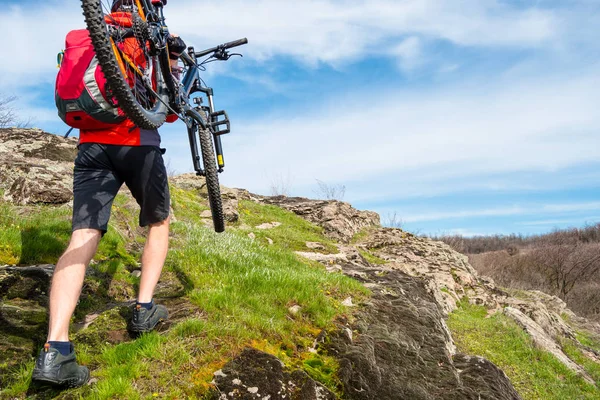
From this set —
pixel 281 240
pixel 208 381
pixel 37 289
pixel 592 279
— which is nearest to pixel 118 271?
pixel 37 289

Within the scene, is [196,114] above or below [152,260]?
above

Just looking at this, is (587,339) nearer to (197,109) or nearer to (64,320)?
A: (197,109)

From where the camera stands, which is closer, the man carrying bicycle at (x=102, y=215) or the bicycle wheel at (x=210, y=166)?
the man carrying bicycle at (x=102, y=215)

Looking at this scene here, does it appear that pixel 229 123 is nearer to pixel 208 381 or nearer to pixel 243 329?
pixel 243 329

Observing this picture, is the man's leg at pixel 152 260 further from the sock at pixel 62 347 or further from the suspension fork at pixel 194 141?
the suspension fork at pixel 194 141

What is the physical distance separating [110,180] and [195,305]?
1.57 m

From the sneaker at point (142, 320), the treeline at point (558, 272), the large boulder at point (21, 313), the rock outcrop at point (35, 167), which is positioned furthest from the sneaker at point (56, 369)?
the treeline at point (558, 272)

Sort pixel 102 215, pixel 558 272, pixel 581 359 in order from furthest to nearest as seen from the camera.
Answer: pixel 558 272 → pixel 581 359 → pixel 102 215

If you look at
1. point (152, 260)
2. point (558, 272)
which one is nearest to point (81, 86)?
point (152, 260)

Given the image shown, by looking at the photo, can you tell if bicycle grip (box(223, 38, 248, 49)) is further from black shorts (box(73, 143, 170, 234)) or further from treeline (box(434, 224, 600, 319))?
treeline (box(434, 224, 600, 319))

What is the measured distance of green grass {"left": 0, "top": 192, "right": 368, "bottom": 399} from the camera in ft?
10.4

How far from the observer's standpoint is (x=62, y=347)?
9.74 feet

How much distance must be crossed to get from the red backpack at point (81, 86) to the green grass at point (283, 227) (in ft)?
26.0

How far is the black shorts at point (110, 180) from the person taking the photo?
11.0ft
